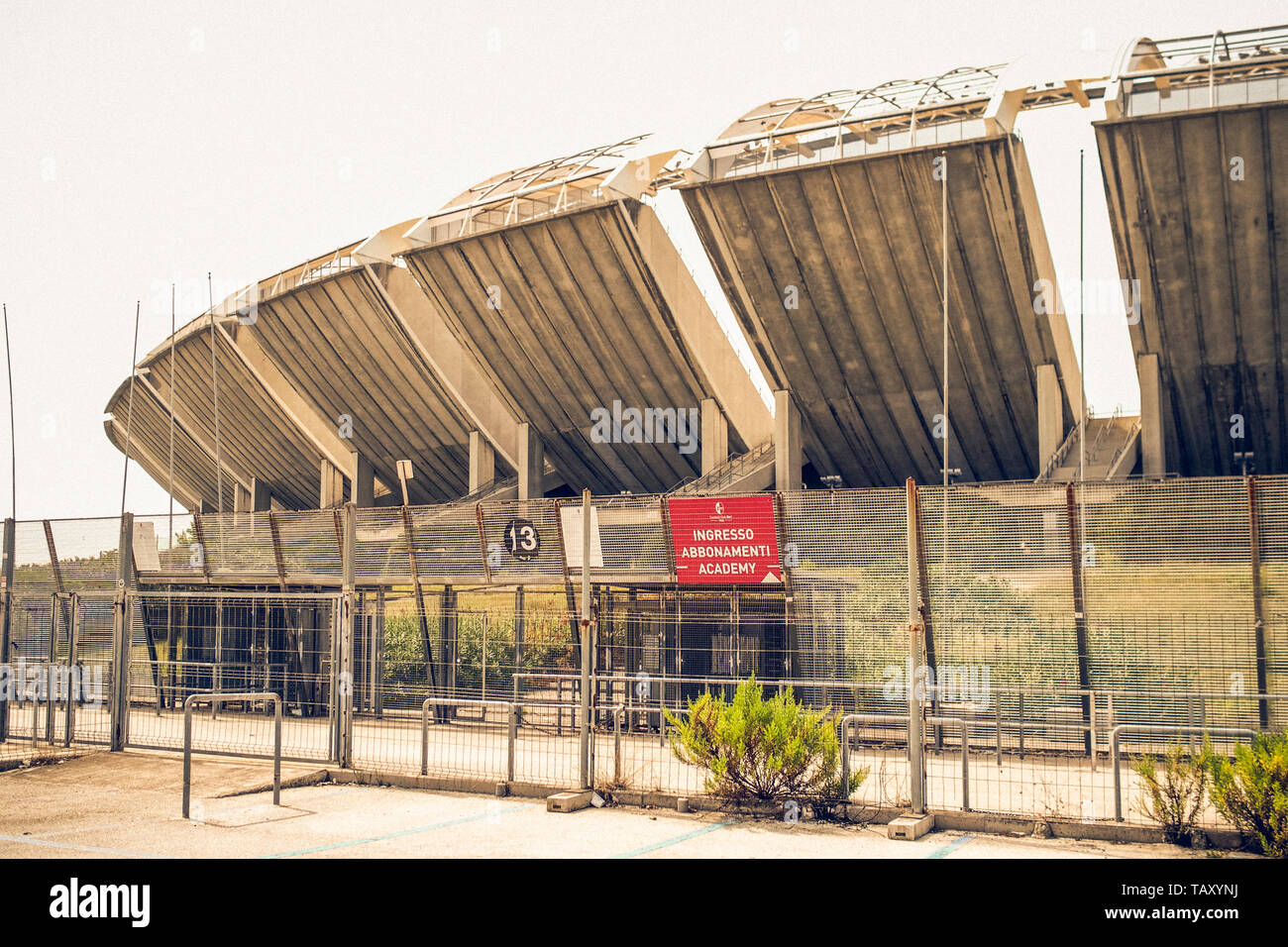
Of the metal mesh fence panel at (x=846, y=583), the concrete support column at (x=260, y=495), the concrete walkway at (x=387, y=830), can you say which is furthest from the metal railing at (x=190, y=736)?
the concrete support column at (x=260, y=495)

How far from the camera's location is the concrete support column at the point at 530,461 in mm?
32531

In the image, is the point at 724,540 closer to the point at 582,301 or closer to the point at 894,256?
the point at 894,256

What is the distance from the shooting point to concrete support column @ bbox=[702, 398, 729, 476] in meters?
29.3

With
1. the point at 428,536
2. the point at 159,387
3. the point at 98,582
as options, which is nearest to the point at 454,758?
the point at 428,536

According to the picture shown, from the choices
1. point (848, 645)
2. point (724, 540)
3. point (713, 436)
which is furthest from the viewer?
point (713, 436)

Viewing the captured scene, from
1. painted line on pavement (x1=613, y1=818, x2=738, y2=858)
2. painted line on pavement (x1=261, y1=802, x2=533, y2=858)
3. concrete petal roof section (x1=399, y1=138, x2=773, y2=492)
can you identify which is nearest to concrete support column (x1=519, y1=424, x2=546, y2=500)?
concrete petal roof section (x1=399, y1=138, x2=773, y2=492)

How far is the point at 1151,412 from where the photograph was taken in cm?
2436

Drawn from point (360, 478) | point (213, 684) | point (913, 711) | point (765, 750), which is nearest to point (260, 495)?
point (360, 478)

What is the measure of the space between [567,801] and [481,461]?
24360 mm

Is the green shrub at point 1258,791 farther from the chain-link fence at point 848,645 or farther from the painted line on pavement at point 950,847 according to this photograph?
the painted line on pavement at point 950,847

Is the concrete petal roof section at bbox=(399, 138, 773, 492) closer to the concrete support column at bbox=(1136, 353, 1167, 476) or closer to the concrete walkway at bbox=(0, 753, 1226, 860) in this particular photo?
the concrete support column at bbox=(1136, 353, 1167, 476)

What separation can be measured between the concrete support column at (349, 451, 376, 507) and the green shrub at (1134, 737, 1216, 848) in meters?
32.0

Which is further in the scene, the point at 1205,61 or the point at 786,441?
the point at 786,441
